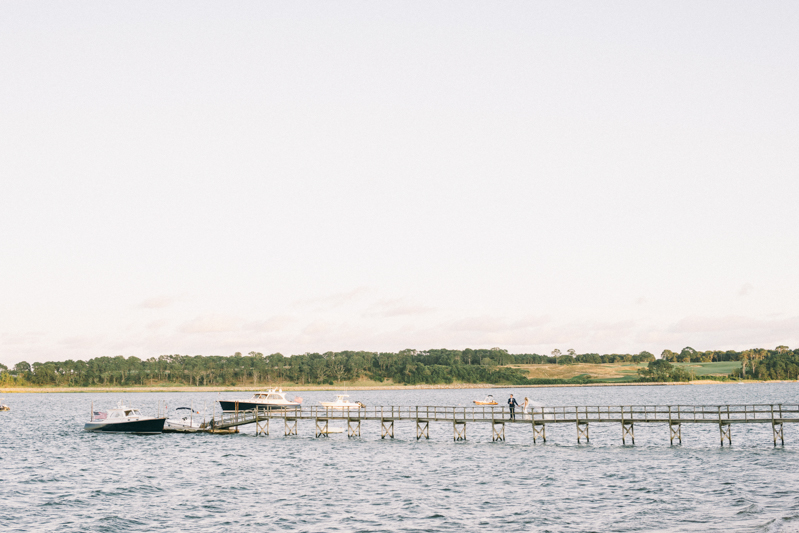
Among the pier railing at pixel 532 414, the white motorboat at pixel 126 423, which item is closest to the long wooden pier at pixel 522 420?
the pier railing at pixel 532 414

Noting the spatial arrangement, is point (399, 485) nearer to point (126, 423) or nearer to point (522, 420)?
point (522, 420)

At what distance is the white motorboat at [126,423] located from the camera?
243 feet

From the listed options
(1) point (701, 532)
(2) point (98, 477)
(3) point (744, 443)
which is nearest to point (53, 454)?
(2) point (98, 477)

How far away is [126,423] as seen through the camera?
74938mm

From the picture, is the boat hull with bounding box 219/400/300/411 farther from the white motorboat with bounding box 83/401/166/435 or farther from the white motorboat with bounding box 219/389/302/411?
the white motorboat with bounding box 83/401/166/435

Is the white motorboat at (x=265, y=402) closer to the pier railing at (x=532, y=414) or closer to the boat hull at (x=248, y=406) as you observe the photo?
the boat hull at (x=248, y=406)

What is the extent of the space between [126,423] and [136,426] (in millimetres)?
1300

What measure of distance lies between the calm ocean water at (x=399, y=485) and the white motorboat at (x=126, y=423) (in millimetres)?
2524

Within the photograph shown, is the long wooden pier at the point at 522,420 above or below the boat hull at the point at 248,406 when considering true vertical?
above

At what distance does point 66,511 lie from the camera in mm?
38469

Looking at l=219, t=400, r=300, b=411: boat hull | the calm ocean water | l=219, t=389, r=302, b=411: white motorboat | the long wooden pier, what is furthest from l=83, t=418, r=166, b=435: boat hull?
l=219, t=400, r=300, b=411: boat hull

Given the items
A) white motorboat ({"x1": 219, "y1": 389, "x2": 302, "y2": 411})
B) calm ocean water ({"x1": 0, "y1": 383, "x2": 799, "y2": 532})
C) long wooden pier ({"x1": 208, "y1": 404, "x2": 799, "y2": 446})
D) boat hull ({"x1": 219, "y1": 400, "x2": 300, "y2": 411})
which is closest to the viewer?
calm ocean water ({"x1": 0, "y1": 383, "x2": 799, "y2": 532})

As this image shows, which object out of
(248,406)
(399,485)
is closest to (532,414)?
(399,485)

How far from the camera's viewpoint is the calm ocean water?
3441cm
